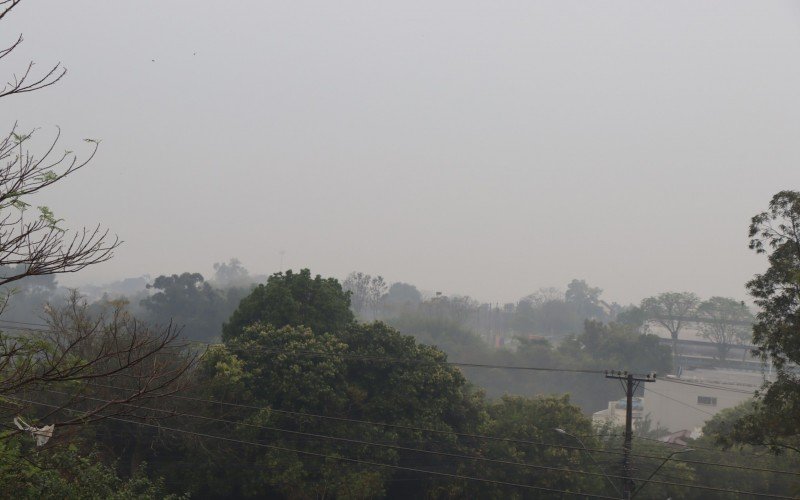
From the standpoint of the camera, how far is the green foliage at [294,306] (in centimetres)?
2814

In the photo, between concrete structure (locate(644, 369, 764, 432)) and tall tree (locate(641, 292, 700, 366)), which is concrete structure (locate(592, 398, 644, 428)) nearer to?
concrete structure (locate(644, 369, 764, 432))

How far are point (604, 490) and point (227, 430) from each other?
42.4 ft

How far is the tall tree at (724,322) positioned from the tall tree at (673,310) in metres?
2.42

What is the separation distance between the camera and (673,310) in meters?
90.7

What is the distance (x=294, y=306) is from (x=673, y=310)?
73.7 meters

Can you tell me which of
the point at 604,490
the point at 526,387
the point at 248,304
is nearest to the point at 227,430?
the point at 248,304

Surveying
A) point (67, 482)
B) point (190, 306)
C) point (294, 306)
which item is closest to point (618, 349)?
point (190, 306)

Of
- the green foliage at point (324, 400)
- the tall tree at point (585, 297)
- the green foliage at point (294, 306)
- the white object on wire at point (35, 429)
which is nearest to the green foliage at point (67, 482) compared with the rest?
the white object on wire at point (35, 429)

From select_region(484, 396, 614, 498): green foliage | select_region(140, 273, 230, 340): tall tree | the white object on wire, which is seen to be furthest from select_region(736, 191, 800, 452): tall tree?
select_region(140, 273, 230, 340): tall tree

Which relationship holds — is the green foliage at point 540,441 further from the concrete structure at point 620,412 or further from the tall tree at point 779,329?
the concrete structure at point 620,412

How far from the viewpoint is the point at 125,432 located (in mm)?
22938

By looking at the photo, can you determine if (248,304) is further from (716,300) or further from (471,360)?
(716,300)

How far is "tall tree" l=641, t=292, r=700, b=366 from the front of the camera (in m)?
90.0

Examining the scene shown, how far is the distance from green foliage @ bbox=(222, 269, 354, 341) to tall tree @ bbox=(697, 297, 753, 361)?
68.5 m
